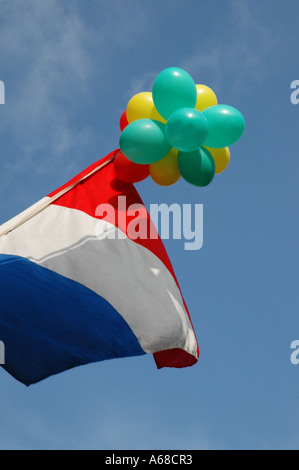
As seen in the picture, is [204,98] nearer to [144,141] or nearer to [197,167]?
[197,167]

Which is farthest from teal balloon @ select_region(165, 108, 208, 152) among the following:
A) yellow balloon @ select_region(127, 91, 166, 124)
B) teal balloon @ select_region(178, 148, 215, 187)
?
yellow balloon @ select_region(127, 91, 166, 124)

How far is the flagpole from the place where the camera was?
8211 millimetres

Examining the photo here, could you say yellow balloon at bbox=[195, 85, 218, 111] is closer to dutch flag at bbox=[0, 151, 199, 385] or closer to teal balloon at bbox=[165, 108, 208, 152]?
teal balloon at bbox=[165, 108, 208, 152]

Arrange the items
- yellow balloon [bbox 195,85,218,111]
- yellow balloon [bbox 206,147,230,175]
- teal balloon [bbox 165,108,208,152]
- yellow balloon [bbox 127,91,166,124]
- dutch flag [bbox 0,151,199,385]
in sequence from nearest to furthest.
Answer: teal balloon [bbox 165,108,208,152] → dutch flag [bbox 0,151,199,385] → yellow balloon [bbox 127,91,166,124] → yellow balloon [bbox 195,85,218,111] → yellow balloon [bbox 206,147,230,175]

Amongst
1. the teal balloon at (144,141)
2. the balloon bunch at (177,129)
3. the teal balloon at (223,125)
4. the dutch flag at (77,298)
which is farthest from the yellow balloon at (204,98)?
the dutch flag at (77,298)

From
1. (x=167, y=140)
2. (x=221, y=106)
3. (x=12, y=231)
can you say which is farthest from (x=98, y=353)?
(x=221, y=106)

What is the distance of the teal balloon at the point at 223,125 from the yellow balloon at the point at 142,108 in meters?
0.53

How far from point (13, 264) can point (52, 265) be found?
0.39 meters

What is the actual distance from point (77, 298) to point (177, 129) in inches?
78.8

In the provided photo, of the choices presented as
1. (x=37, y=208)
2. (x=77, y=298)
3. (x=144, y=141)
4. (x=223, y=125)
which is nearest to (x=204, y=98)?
(x=223, y=125)

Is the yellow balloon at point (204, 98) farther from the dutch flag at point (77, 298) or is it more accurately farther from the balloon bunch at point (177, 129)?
the dutch flag at point (77, 298)

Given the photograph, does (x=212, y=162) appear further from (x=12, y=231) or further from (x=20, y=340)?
(x=20, y=340)

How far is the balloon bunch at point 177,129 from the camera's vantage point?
762cm

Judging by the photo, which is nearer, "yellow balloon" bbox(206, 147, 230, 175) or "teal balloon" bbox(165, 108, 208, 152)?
"teal balloon" bbox(165, 108, 208, 152)
